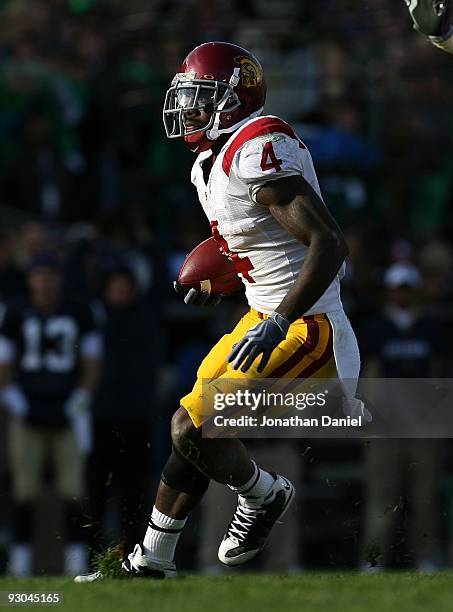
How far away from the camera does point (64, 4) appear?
10.8 m

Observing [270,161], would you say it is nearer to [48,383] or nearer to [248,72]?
[248,72]

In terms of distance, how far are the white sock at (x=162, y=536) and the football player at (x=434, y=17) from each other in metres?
2.18

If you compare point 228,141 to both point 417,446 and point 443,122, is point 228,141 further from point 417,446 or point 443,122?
point 443,122

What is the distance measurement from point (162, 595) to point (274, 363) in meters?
0.99

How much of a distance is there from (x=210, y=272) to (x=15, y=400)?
3.02 metres

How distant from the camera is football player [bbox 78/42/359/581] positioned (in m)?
5.04

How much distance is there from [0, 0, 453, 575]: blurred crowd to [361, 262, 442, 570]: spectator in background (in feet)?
0.05

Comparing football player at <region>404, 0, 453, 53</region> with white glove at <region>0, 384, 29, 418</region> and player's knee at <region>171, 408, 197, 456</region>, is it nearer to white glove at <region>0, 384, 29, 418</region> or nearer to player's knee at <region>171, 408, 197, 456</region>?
player's knee at <region>171, 408, 197, 456</region>

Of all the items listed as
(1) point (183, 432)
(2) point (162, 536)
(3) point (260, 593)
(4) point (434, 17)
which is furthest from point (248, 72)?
(3) point (260, 593)

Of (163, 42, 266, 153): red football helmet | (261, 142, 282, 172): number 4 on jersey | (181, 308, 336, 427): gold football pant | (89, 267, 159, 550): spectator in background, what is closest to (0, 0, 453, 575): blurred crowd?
(89, 267, 159, 550): spectator in background

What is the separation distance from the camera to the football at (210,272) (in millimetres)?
5707

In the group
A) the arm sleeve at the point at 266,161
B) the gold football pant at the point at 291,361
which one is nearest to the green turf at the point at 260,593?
the gold football pant at the point at 291,361

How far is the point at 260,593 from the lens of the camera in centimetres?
487

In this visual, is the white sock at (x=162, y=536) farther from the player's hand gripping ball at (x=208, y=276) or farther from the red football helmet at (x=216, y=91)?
the red football helmet at (x=216, y=91)
